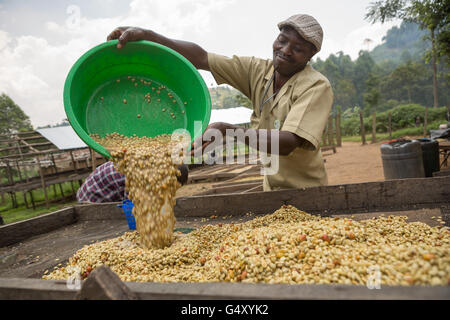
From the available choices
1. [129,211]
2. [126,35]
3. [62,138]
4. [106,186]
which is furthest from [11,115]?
[126,35]

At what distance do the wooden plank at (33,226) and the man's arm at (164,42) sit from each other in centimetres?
190

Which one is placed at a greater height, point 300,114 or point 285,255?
point 300,114

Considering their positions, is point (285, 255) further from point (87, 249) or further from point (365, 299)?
point (87, 249)

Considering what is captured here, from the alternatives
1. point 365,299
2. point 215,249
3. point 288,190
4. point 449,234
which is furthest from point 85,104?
point 449,234

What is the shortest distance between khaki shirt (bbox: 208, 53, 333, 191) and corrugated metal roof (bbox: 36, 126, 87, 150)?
8441 millimetres

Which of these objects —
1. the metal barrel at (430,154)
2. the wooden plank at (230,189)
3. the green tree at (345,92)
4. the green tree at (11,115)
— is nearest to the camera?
the wooden plank at (230,189)

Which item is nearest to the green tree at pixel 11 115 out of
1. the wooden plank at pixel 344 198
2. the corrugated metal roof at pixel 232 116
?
the corrugated metal roof at pixel 232 116

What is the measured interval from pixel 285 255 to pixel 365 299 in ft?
2.24

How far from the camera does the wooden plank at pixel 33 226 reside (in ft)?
8.95

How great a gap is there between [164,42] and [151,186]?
1.33 metres

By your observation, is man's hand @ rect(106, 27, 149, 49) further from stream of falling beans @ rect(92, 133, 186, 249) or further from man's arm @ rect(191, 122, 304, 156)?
man's arm @ rect(191, 122, 304, 156)

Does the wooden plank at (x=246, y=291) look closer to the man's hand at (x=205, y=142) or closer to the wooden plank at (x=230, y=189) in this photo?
the man's hand at (x=205, y=142)
